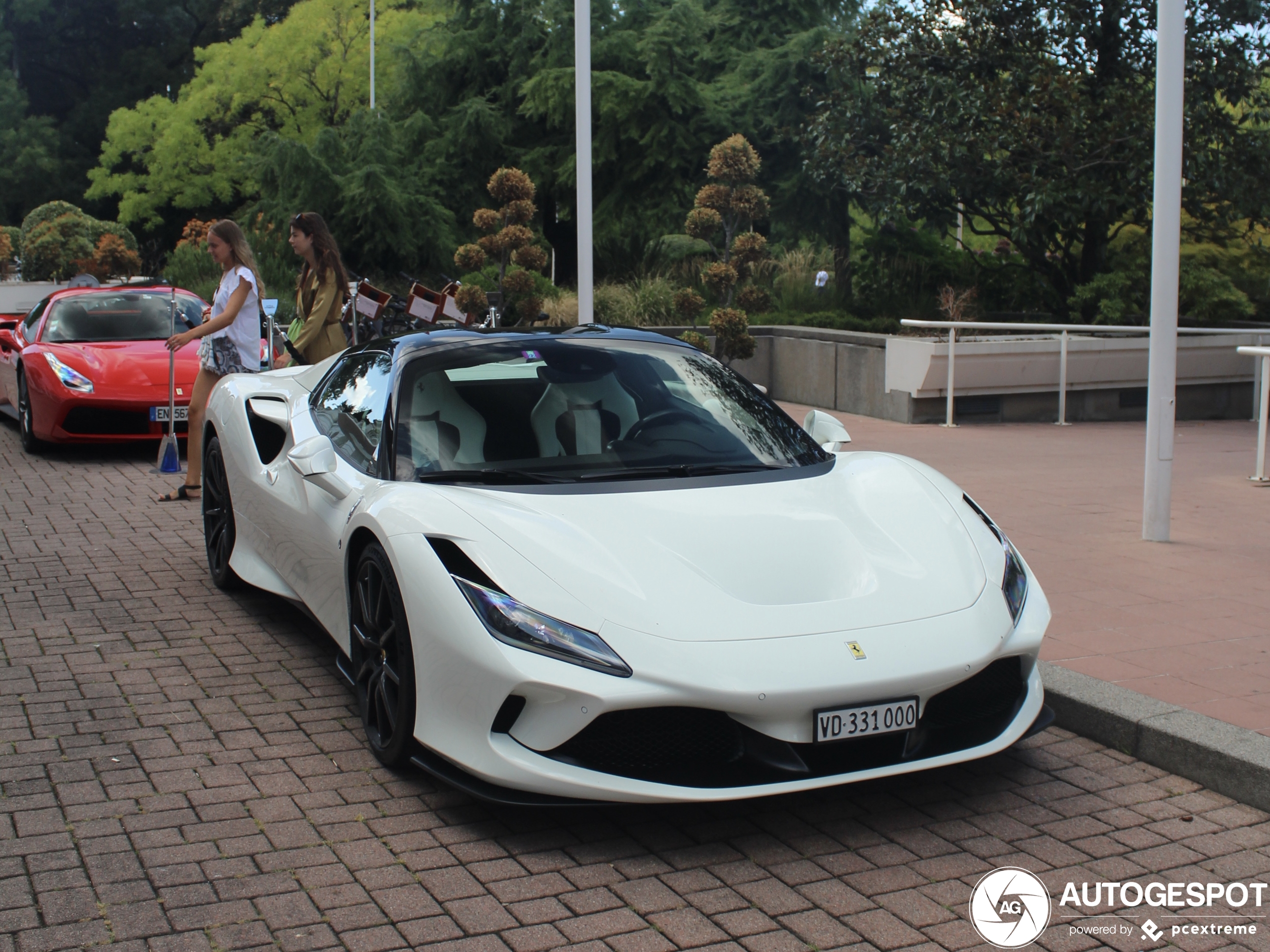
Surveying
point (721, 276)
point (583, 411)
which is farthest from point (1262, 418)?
point (721, 276)

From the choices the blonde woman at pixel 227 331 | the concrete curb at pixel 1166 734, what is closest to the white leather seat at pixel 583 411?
the concrete curb at pixel 1166 734

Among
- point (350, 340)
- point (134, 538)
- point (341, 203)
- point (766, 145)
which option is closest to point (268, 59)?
point (341, 203)

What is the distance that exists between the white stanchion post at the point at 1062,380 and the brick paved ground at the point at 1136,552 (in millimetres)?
960

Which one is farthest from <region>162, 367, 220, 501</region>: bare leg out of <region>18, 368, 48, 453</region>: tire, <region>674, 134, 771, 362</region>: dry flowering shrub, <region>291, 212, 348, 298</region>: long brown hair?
<region>674, 134, 771, 362</region>: dry flowering shrub

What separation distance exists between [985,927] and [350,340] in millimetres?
14323

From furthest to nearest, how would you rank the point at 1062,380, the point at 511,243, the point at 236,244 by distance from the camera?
the point at 511,243, the point at 1062,380, the point at 236,244

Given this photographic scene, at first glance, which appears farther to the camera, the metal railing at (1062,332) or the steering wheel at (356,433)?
the metal railing at (1062,332)

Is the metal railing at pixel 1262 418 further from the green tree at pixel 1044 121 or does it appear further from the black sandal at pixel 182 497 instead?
the black sandal at pixel 182 497

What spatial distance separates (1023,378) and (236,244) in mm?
8305

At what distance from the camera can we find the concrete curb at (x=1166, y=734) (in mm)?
4004

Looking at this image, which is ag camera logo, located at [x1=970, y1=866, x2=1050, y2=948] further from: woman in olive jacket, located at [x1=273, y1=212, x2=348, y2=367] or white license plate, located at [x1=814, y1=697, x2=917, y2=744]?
woman in olive jacket, located at [x1=273, y1=212, x2=348, y2=367]

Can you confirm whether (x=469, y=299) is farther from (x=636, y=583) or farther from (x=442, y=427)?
(x=636, y=583)

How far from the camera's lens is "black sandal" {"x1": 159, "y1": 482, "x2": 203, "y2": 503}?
30.2 ft

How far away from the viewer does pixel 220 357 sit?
8.69 m
